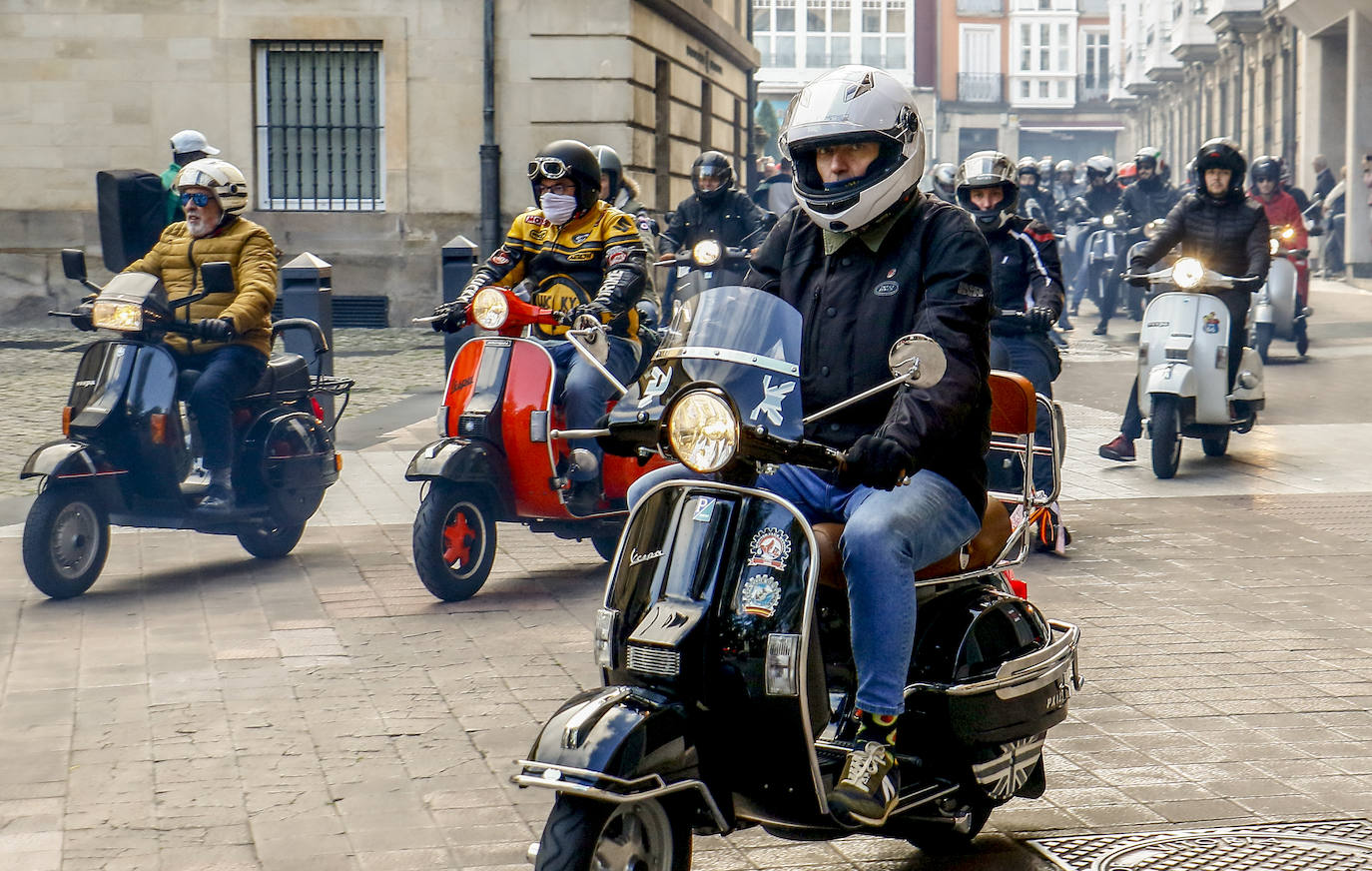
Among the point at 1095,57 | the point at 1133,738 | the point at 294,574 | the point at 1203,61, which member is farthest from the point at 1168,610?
the point at 1095,57

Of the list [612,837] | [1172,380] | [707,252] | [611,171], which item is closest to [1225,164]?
[1172,380]

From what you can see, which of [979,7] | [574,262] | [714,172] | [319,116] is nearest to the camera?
[574,262]

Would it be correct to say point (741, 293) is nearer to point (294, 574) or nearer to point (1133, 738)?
point (1133, 738)

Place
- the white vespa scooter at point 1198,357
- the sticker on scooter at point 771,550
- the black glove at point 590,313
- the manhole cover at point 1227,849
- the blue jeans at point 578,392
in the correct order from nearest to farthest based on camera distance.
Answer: the sticker on scooter at point 771,550 → the manhole cover at point 1227,849 → the black glove at point 590,313 → the blue jeans at point 578,392 → the white vespa scooter at point 1198,357

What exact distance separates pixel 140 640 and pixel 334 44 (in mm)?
15337

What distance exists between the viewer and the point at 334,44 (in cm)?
2027

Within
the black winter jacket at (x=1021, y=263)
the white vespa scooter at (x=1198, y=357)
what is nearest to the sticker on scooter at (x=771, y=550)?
the black winter jacket at (x=1021, y=263)

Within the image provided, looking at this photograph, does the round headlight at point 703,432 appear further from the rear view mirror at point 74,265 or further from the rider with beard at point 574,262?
the rear view mirror at point 74,265

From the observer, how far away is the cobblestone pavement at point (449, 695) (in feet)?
13.2

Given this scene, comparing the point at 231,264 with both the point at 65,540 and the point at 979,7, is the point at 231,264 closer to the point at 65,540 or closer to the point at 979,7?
the point at 65,540

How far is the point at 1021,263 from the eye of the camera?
8359 mm

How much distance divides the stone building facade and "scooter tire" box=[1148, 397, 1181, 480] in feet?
37.3

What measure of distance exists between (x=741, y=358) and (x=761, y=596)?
0.45m

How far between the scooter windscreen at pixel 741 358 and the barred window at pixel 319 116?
17570mm
